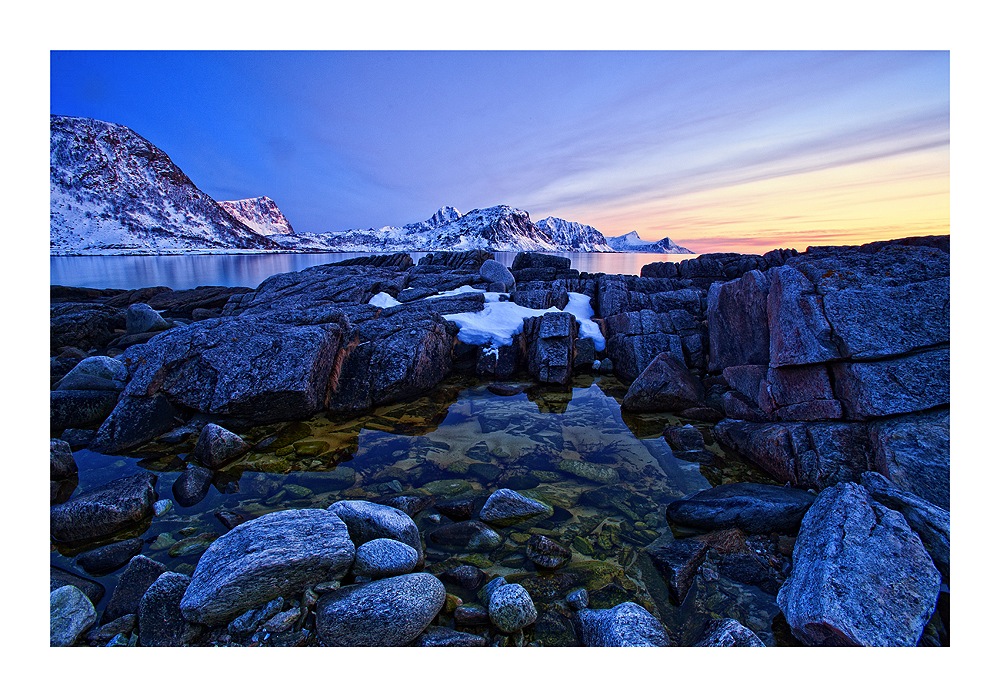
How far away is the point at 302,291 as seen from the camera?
19562 millimetres

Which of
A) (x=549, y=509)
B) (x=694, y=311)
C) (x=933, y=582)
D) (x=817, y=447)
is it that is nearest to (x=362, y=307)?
(x=549, y=509)

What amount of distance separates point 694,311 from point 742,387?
5953 millimetres

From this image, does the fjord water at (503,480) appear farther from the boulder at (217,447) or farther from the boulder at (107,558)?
the boulder at (217,447)

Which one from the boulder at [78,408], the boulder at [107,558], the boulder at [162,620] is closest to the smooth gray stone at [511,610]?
the boulder at [162,620]

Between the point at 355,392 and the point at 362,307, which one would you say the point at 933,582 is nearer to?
the point at 355,392

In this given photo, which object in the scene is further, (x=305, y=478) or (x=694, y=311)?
(x=694, y=311)

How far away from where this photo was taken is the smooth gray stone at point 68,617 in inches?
161

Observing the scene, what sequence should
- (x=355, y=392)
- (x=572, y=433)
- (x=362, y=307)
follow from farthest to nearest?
(x=362, y=307)
(x=355, y=392)
(x=572, y=433)

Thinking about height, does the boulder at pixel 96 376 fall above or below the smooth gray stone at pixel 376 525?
above

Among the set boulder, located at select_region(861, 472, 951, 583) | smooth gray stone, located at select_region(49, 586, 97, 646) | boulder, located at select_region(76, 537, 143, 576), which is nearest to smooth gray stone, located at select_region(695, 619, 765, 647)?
boulder, located at select_region(861, 472, 951, 583)

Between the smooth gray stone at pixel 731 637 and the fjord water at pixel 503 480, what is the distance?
0.98ft

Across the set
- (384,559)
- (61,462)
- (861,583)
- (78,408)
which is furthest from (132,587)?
(861,583)

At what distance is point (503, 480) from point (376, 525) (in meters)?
2.48

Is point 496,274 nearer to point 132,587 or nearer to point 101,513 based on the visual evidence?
point 101,513
